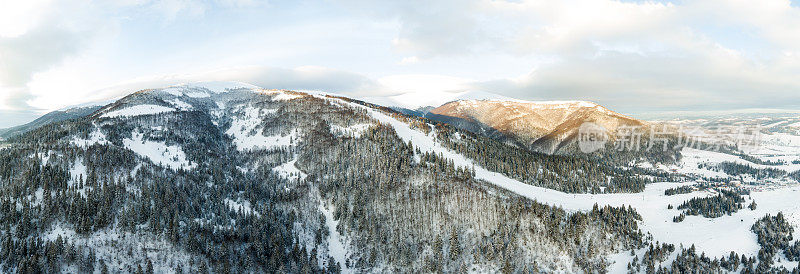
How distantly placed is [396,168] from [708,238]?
14273cm

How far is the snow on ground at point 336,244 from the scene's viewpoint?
6053 inches

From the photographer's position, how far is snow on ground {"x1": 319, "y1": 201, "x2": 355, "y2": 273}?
6053 inches

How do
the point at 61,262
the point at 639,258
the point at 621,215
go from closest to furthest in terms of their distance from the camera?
1. the point at 61,262
2. the point at 639,258
3. the point at 621,215

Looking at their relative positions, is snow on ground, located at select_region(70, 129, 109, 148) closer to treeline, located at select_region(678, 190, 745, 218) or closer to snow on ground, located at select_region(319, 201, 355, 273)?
snow on ground, located at select_region(319, 201, 355, 273)

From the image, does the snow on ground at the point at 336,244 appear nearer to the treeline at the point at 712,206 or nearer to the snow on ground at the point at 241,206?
the snow on ground at the point at 241,206

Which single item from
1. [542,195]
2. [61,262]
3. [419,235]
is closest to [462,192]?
[419,235]

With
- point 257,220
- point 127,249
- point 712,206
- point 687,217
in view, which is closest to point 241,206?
point 257,220

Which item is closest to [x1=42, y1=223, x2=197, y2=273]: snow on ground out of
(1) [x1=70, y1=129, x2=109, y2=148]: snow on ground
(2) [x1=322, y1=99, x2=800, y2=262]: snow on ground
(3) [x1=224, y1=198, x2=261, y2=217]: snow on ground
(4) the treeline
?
(3) [x1=224, y1=198, x2=261, y2=217]: snow on ground

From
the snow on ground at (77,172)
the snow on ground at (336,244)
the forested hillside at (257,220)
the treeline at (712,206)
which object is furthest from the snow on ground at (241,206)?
the treeline at (712,206)

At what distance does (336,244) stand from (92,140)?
141 metres

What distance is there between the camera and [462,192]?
167625mm

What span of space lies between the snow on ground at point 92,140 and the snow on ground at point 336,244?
121701mm

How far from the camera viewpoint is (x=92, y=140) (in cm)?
17525

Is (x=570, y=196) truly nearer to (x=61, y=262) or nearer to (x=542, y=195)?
(x=542, y=195)
